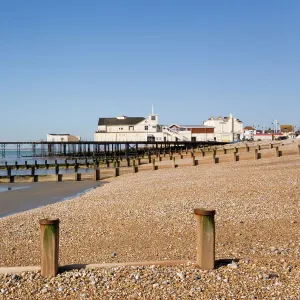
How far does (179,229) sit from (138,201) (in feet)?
15.1

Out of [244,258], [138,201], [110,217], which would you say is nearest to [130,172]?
[138,201]

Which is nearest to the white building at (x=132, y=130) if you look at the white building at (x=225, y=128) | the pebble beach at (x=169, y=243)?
the white building at (x=225, y=128)

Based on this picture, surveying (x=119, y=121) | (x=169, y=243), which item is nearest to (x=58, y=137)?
(x=119, y=121)

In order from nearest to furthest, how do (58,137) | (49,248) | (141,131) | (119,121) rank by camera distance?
(49,248) < (141,131) < (119,121) < (58,137)

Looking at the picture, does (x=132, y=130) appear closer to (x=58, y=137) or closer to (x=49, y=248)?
(x=58, y=137)

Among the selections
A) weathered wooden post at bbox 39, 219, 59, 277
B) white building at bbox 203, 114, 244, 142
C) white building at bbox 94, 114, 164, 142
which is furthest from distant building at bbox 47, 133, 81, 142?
weathered wooden post at bbox 39, 219, 59, 277

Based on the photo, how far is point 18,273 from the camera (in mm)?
6238

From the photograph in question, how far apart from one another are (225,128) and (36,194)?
9621 centimetres

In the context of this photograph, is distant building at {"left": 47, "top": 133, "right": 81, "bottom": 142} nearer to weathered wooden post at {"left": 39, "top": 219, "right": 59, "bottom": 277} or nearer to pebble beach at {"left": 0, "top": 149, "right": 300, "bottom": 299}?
pebble beach at {"left": 0, "top": 149, "right": 300, "bottom": 299}

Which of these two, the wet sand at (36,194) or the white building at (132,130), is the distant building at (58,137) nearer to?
the white building at (132,130)

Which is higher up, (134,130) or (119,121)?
(119,121)

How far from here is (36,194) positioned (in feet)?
75.4

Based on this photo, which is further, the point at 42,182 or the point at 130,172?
the point at 130,172

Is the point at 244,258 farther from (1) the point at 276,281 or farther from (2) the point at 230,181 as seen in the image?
(2) the point at 230,181
